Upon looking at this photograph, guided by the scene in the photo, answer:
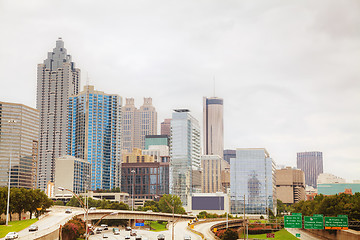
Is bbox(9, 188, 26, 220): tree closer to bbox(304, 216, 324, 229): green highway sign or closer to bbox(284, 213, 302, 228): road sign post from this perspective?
bbox(284, 213, 302, 228): road sign post

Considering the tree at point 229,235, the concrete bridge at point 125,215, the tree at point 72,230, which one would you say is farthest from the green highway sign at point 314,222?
the concrete bridge at point 125,215

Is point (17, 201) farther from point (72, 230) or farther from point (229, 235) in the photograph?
point (229, 235)

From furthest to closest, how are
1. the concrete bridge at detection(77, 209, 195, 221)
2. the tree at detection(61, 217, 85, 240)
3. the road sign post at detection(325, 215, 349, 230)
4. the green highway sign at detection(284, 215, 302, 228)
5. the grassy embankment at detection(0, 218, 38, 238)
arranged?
1. the concrete bridge at detection(77, 209, 195, 221)
2. the green highway sign at detection(284, 215, 302, 228)
3. the road sign post at detection(325, 215, 349, 230)
4. the tree at detection(61, 217, 85, 240)
5. the grassy embankment at detection(0, 218, 38, 238)

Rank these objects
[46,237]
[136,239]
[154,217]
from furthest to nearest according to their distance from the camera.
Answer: [154,217]
[136,239]
[46,237]

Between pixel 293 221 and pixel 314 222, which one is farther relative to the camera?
pixel 293 221

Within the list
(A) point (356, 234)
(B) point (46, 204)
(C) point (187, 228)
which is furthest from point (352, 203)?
(B) point (46, 204)

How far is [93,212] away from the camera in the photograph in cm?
14975

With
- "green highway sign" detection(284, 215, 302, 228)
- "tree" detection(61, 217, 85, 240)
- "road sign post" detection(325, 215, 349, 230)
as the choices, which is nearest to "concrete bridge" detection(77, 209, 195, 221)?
"tree" detection(61, 217, 85, 240)

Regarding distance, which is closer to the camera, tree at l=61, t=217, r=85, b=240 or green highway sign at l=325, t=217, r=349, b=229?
tree at l=61, t=217, r=85, b=240

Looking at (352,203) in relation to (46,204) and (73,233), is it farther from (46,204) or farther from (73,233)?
(46,204)

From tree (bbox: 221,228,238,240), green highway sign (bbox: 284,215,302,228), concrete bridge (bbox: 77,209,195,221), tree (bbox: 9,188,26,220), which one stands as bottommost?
tree (bbox: 221,228,238,240)

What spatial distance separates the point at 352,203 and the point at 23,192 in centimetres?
9116

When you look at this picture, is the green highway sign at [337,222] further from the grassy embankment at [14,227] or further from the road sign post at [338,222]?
the grassy embankment at [14,227]

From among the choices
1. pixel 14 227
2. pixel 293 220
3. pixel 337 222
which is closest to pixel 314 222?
pixel 293 220
